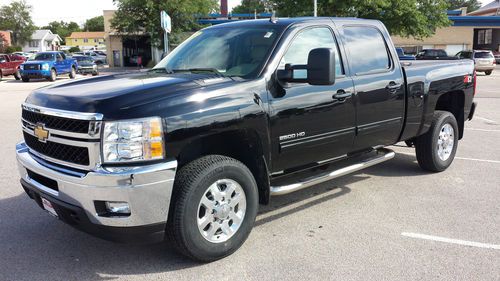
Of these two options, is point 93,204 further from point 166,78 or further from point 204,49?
point 204,49

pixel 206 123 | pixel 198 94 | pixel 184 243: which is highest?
pixel 198 94

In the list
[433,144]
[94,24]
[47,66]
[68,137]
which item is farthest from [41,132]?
[94,24]

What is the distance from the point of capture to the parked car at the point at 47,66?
26.4m

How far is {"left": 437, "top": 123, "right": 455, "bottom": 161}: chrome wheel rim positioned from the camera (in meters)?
6.33

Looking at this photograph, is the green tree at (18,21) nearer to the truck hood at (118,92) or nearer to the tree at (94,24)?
the tree at (94,24)

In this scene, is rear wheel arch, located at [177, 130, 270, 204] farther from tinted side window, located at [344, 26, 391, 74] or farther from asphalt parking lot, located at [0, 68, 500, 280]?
tinted side window, located at [344, 26, 391, 74]

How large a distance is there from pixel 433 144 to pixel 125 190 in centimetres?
448

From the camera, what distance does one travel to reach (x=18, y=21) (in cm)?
9294

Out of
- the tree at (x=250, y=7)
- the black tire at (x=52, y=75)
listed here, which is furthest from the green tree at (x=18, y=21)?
the black tire at (x=52, y=75)

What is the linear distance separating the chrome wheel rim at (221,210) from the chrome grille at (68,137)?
0.91m

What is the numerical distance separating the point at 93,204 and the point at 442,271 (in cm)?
269

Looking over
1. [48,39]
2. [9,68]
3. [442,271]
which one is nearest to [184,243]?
[442,271]

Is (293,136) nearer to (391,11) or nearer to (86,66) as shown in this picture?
(391,11)

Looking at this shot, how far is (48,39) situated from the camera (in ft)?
341
